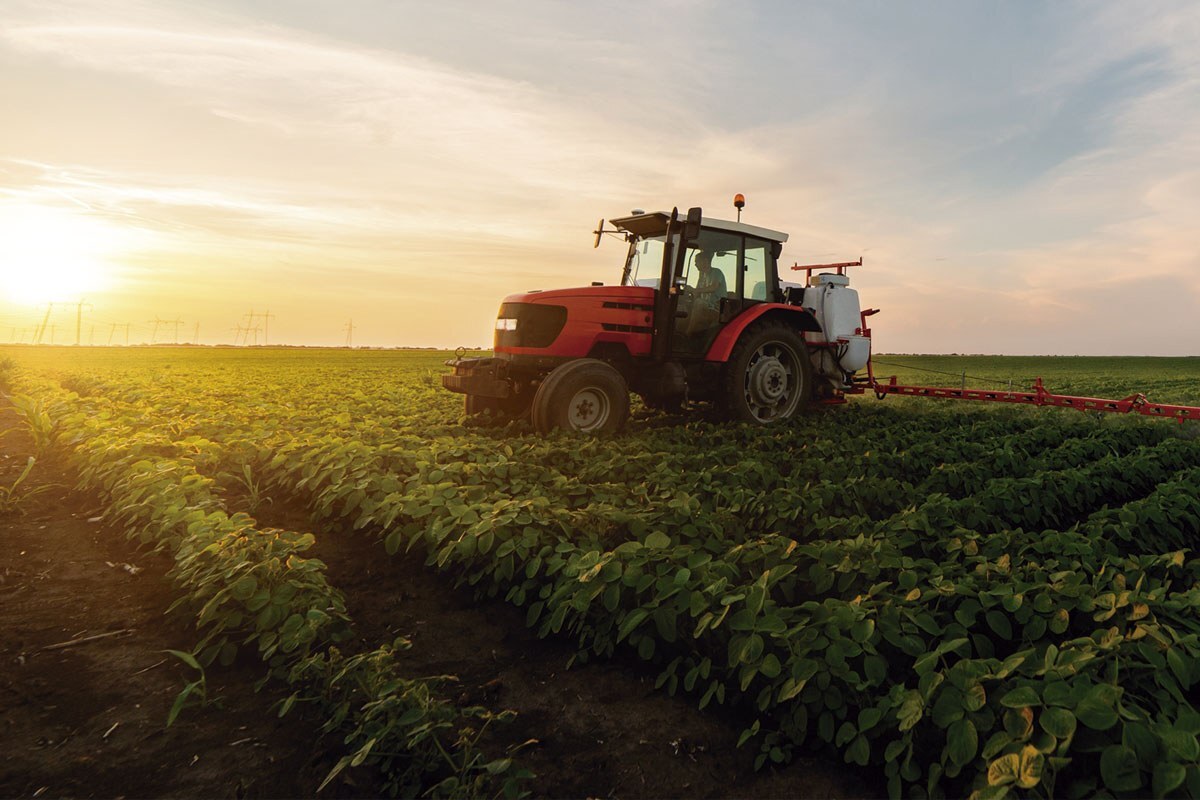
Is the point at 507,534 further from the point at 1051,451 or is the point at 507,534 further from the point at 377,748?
the point at 1051,451

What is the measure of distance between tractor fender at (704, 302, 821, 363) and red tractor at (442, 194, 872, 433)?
17 millimetres

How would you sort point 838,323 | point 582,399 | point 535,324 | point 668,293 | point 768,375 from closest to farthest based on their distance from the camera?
1. point 582,399
2. point 535,324
3. point 668,293
4. point 768,375
5. point 838,323

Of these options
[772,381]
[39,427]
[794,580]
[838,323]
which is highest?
[838,323]

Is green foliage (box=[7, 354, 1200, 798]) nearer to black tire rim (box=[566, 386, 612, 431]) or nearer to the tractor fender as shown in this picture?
black tire rim (box=[566, 386, 612, 431])

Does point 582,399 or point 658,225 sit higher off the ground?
point 658,225

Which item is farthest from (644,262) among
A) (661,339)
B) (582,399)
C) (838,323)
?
(838,323)

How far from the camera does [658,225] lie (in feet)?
26.9

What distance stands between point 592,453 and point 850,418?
195 inches

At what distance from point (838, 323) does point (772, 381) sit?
6.85 feet

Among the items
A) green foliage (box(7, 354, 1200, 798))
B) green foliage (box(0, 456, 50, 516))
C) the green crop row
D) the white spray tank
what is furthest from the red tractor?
green foliage (box(0, 456, 50, 516))

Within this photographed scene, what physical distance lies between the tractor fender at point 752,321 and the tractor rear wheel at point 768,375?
153 mm

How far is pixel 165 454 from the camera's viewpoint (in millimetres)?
5977

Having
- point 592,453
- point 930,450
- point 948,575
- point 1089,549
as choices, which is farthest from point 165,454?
point 930,450

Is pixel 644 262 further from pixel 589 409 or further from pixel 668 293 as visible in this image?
pixel 589 409
